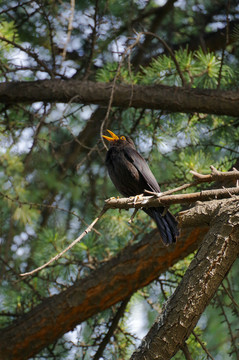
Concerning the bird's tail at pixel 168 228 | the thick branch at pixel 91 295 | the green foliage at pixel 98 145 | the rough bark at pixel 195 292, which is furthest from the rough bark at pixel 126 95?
the rough bark at pixel 195 292

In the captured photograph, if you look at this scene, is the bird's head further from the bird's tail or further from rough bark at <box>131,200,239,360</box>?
rough bark at <box>131,200,239,360</box>

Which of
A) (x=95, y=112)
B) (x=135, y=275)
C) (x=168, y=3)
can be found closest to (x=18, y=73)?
(x=95, y=112)

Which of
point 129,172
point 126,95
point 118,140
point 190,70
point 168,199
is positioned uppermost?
point 190,70

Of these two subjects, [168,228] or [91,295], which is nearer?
[168,228]

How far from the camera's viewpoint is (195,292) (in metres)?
2.01

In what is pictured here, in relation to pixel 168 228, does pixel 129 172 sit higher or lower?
higher

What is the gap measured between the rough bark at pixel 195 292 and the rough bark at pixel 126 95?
1.89 m

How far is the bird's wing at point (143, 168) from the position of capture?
3.56m

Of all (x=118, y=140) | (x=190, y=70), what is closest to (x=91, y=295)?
Result: (x=118, y=140)

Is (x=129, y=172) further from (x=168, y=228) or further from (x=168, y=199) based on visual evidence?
(x=168, y=199)

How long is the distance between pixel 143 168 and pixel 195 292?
1.70 m

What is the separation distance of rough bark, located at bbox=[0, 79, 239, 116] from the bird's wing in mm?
411

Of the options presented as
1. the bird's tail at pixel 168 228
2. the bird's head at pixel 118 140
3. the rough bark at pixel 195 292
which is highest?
the bird's head at pixel 118 140

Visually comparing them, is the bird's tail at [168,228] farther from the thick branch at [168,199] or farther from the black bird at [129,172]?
the thick branch at [168,199]
